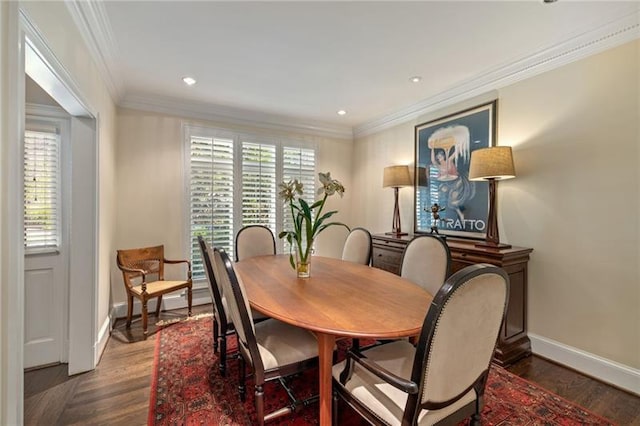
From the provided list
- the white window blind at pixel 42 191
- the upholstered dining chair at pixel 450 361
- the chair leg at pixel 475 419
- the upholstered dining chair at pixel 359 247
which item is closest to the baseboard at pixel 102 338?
the white window blind at pixel 42 191

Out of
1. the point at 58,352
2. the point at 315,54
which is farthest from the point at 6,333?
the point at 315,54

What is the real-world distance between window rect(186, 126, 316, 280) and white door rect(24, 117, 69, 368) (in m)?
1.45

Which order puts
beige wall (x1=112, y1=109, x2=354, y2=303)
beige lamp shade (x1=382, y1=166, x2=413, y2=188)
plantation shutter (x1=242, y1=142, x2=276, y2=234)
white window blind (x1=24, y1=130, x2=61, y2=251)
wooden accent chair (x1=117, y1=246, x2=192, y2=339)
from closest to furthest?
white window blind (x1=24, y1=130, x2=61, y2=251) < wooden accent chair (x1=117, y1=246, x2=192, y2=339) < beige wall (x1=112, y1=109, x2=354, y2=303) < beige lamp shade (x1=382, y1=166, x2=413, y2=188) < plantation shutter (x1=242, y1=142, x2=276, y2=234)

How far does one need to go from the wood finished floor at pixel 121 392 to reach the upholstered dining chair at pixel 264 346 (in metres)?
0.83

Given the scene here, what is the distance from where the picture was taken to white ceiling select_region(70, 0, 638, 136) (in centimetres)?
199

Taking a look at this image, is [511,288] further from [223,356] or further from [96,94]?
[96,94]

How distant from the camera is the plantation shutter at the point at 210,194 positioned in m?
3.85

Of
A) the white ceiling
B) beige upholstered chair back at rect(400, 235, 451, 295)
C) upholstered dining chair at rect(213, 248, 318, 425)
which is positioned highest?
the white ceiling

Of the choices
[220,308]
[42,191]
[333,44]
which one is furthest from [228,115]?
[220,308]

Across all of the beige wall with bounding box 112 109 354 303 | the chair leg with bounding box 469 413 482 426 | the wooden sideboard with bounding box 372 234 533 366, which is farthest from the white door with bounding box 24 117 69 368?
the wooden sideboard with bounding box 372 234 533 366

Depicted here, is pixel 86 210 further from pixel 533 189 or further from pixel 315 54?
pixel 533 189

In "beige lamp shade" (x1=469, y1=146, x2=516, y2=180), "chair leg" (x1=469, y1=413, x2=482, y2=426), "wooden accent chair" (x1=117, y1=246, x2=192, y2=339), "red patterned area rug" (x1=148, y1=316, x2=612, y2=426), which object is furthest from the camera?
"wooden accent chair" (x1=117, y1=246, x2=192, y2=339)

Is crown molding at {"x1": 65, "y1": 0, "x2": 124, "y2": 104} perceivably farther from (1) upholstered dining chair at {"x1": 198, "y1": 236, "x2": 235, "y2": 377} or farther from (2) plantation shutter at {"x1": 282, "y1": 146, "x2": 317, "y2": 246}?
(2) plantation shutter at {"x1": 282, "y1": 146, "x2": 317, "y2": 246}

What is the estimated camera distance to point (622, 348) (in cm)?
213
